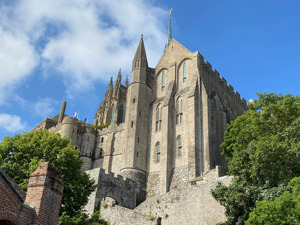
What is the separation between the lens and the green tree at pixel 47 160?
26.9 meters

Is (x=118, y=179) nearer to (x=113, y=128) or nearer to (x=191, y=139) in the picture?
(x=191, y=139)

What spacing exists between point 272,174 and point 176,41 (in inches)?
1369

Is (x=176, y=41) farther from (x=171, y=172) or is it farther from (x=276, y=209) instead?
(x=276, y=209)

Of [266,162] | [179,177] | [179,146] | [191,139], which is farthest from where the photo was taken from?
[179,146]

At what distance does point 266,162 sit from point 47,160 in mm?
16930

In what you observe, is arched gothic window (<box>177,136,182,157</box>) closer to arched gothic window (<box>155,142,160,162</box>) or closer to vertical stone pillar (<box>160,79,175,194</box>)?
vertical stone pillar (<box>160,79,175,194</box>)

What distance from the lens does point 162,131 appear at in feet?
153

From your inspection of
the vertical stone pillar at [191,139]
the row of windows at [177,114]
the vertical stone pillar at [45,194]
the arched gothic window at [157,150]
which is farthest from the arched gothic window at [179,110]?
the vertical stone pillar at [45,194]

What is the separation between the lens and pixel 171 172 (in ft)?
143

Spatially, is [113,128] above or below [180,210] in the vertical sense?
above

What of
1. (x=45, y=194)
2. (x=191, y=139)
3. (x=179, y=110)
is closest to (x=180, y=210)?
(x=191, y=139)

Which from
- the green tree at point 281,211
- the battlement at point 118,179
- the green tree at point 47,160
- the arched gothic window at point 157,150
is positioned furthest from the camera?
the arched gothic window at point 157,150

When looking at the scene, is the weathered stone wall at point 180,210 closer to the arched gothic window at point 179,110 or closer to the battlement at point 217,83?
the arched gothic window at point 179,110

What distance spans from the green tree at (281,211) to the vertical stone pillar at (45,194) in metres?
9.97
